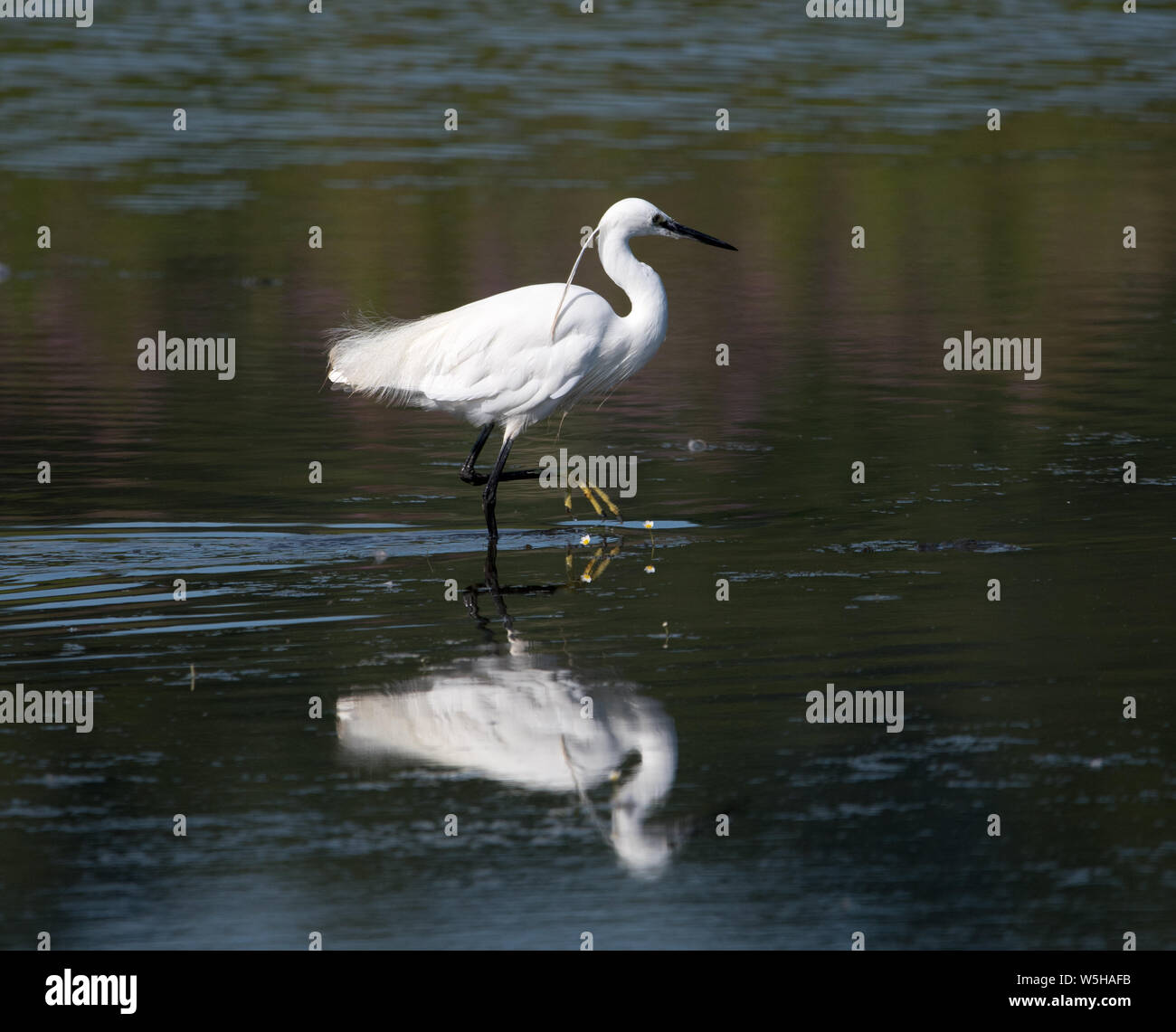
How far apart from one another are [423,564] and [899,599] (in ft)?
8.20

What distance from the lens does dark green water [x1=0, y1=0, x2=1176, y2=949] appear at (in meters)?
6.07

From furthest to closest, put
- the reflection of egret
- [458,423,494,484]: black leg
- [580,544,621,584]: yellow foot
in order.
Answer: [458,423,494,484]: black leg < [580,544,621,584]: yellow foot < the reflection of egret

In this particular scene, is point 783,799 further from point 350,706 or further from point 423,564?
point 423,564

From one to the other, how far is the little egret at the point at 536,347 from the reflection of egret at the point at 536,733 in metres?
3.13

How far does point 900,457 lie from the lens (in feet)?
41.7

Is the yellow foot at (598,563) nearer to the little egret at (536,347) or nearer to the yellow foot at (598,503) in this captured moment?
the yellow foot at (598,503)

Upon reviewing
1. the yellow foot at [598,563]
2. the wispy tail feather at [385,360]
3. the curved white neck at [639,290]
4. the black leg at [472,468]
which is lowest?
the yellow foot at [598,563]

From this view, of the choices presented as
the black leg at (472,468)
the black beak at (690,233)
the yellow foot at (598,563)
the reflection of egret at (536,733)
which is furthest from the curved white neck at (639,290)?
the reflection of egret at (536,733)

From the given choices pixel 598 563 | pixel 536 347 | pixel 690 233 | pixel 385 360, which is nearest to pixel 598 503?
pixel 536 347

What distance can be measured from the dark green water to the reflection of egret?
2 centimetres

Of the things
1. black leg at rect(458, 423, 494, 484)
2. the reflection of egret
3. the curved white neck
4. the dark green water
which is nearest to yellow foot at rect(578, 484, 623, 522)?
the dark green water

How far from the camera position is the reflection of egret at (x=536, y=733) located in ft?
22.1

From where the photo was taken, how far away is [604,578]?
9.85 meters

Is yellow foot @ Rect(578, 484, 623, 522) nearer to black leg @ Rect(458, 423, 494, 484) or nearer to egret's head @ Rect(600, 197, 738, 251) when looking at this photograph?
black leg @ Rect(458, 423, 494, 484)
